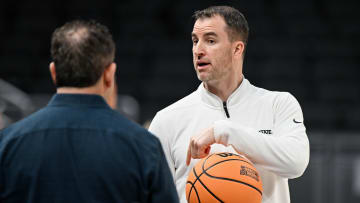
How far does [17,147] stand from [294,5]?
28.8 feet

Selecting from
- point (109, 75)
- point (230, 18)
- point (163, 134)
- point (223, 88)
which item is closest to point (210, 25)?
point (230, 18)

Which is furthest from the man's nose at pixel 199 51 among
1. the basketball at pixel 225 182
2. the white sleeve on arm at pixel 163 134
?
the basketball at pixel 225 182

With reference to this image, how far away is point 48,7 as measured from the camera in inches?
424

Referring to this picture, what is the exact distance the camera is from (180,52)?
9.79 meters

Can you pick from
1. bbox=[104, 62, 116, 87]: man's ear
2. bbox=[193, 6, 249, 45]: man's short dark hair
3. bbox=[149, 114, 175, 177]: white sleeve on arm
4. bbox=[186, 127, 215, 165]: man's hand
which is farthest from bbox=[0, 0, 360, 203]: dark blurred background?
bbox=[104, 62, 116, 87]: man's ear

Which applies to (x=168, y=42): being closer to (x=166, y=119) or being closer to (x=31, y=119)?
(x=166, y=119)

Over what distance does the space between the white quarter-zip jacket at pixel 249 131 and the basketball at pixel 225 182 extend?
0.30 feet

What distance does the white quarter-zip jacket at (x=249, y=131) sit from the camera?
2715mm

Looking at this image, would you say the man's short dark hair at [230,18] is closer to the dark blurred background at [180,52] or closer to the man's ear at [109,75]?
the man's ear at [109,75]

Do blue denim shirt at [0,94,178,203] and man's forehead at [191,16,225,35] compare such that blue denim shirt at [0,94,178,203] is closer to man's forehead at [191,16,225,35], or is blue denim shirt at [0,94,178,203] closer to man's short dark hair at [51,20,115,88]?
man's short dark hair at [51,20,115,88]

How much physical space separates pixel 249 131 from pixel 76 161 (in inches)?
41.6

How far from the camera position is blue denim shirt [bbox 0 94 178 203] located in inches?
76.0

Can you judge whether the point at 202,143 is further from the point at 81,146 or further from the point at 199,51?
the point at 81,146

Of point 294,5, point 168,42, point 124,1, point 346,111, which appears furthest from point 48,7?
point 346,111
